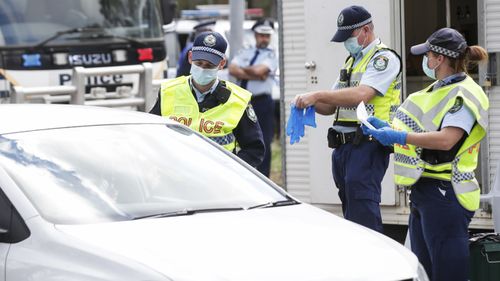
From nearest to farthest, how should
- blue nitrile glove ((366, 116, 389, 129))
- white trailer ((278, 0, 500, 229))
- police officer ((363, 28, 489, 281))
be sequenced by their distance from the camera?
police officer ((363, 28, 489, 281)) < blue nitrile glove ((366, 116, 389, 129)) < white trailer ((278, 0, 500, 229))

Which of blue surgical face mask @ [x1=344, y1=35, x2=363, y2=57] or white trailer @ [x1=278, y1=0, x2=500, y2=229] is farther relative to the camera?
white trailer @ [x1=278, y1=0, x2=500, y2=229]

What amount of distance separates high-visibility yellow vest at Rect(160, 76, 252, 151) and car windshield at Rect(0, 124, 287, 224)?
3.83ft

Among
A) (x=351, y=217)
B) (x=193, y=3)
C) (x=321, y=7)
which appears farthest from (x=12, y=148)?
(x=193, y=3)

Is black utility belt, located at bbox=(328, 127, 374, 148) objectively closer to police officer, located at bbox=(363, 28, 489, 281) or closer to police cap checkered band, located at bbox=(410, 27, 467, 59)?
police officer, located at bbox=(363, 28, 489, 281)

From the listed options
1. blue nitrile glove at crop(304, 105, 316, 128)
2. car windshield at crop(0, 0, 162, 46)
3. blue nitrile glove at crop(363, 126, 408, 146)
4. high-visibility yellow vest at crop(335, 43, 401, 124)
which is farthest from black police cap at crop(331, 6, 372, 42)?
car windshield at crop(0, 0, 162, 46)

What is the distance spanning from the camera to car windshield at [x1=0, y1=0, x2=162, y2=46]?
12508mm

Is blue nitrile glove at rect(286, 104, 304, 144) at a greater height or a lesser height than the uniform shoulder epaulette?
lesser

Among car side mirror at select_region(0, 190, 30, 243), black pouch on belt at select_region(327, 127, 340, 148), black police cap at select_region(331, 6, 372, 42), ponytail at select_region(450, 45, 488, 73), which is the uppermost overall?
black police cap at select_region(331, 6, 372, 42)

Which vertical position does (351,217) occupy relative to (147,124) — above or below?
below

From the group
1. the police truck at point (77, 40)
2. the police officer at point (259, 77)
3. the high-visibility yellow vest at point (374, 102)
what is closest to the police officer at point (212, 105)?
the high-visibility yellow vest at point (374, 102)

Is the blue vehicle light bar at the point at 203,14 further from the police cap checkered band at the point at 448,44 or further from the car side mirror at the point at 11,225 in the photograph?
the car side mirror at the point at 11,225

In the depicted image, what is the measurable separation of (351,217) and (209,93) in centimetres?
115

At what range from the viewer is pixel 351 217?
7.15 m

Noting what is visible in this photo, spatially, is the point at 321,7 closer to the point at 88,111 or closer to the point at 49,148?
the point at 88,111
